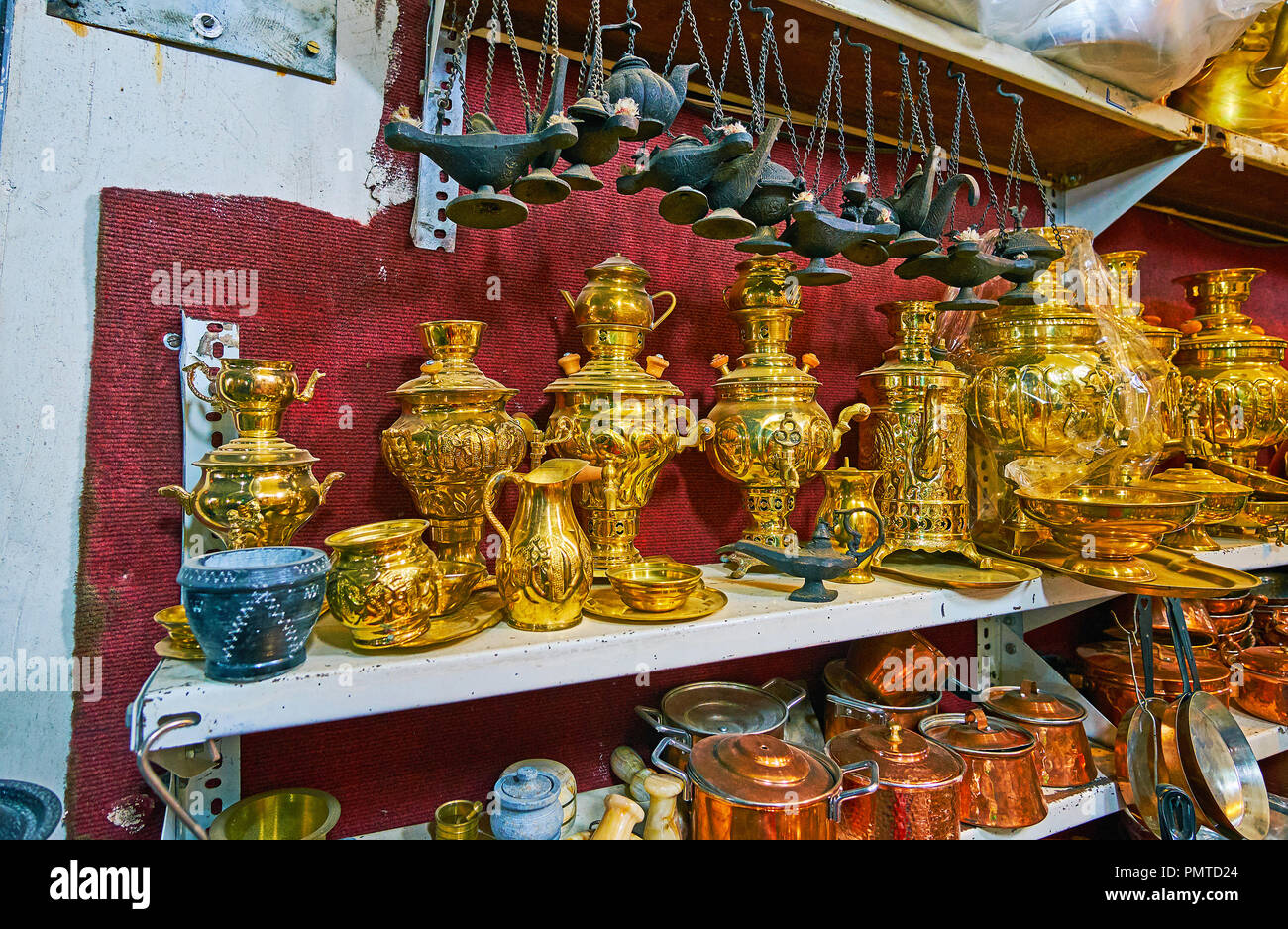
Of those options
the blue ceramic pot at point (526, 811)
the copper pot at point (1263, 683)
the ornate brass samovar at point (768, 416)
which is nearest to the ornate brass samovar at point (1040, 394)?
the ornate brass samovar at point (768, 416)

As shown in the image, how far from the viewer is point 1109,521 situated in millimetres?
905

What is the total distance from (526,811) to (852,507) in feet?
2.01

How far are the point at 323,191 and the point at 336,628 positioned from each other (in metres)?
0.58

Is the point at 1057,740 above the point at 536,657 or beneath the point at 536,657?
beneath

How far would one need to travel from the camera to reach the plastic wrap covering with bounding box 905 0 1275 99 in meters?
0.96

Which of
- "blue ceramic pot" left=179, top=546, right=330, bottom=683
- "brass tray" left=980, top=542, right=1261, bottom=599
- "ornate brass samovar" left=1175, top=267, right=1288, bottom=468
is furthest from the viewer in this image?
"ornate brass samovar" left=1175, top=267, right=1288, bottom=468

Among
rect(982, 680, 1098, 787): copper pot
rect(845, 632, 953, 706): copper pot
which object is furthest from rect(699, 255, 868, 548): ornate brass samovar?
rect(982, 680, 1098, 787): copper pot

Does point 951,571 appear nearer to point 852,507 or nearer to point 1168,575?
point 852,507

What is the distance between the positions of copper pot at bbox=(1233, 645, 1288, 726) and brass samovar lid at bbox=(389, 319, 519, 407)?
1.60 metres

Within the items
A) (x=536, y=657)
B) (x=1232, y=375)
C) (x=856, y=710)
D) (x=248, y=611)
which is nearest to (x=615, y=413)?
(x=536, y=657)

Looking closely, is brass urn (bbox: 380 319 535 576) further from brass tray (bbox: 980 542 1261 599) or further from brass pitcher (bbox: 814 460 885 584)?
brass tray (bbox: 980 542 1261 599)

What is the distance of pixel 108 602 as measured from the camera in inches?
30.1
